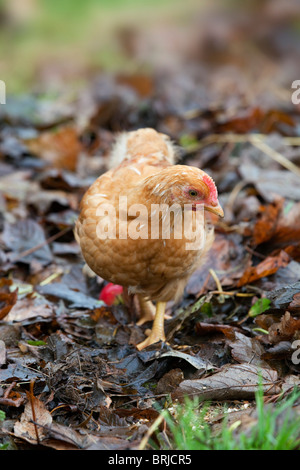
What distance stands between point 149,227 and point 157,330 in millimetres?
796

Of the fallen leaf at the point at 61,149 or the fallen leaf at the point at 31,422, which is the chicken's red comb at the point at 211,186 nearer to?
the fallen leaf at the point at 31,422

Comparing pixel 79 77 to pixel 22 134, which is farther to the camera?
pixel 79 77

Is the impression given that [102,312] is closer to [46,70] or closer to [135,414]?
[135,414]

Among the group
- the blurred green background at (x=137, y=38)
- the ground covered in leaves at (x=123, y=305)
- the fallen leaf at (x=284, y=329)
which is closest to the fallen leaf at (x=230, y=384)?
the ground covered in leaves at (x=123, y=305)

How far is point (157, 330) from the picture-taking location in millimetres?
3814

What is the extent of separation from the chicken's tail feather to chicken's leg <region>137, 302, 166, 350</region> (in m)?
1.07

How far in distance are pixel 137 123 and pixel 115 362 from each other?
3.89 meters

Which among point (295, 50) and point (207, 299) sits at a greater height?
point (295, 50)

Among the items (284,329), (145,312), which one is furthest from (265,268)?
(145,312)

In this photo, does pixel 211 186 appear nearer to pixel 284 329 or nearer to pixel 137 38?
pixel 284 329

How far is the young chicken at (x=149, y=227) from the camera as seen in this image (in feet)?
10.8

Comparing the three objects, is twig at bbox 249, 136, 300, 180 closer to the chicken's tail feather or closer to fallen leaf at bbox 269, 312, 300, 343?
the chicken's tail feather

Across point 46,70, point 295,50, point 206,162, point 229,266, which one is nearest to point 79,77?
point 46,70

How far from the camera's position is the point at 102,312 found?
3.91 meters
